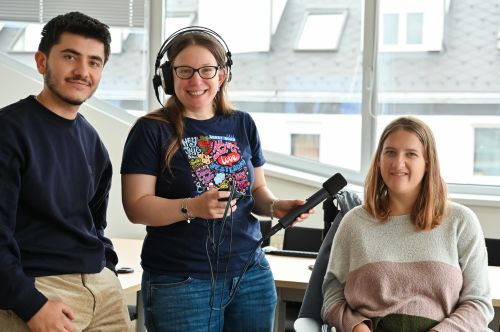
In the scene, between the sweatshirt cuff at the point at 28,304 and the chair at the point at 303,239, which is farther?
the chair at the point at 303,239

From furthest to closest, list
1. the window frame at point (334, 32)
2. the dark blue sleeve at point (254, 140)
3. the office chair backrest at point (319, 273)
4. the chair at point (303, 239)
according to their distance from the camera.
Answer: the window frame at point (334, 32) < the chair at point (303, 239) < the office chair backrest at point (319, 273) < the dark blue sleeve at point (254, 140)

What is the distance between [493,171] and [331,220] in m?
2.44

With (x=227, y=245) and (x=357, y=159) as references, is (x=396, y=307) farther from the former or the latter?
(x=357, y=159)

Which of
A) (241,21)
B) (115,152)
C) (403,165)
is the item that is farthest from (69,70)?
(241,21)

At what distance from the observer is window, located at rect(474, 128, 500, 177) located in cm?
472

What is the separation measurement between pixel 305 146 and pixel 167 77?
295 centimetres

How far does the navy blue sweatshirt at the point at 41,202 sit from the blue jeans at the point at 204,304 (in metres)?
0.20

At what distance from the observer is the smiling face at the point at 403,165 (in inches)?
93.4

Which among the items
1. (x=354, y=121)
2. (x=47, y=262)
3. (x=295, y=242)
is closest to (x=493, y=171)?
(x=354, y=121)

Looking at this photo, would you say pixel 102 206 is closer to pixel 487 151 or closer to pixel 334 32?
pixel 334 32

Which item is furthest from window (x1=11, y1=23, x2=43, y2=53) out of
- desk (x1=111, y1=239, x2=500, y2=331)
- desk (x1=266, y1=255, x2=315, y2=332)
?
desk (x1=266, y1=255, x2=315, y2=332)

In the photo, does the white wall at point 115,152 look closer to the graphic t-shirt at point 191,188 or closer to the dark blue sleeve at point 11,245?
the graphic t-shirt at point 191,188

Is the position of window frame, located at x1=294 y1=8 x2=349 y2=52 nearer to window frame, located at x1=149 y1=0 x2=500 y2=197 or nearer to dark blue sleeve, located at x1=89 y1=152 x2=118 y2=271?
window frame, located at x1=149 y1=0 x2=500 y2=197

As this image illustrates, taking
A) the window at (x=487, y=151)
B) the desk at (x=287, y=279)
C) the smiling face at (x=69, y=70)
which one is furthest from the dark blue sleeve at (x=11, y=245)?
the window at (x=487, y=151)
